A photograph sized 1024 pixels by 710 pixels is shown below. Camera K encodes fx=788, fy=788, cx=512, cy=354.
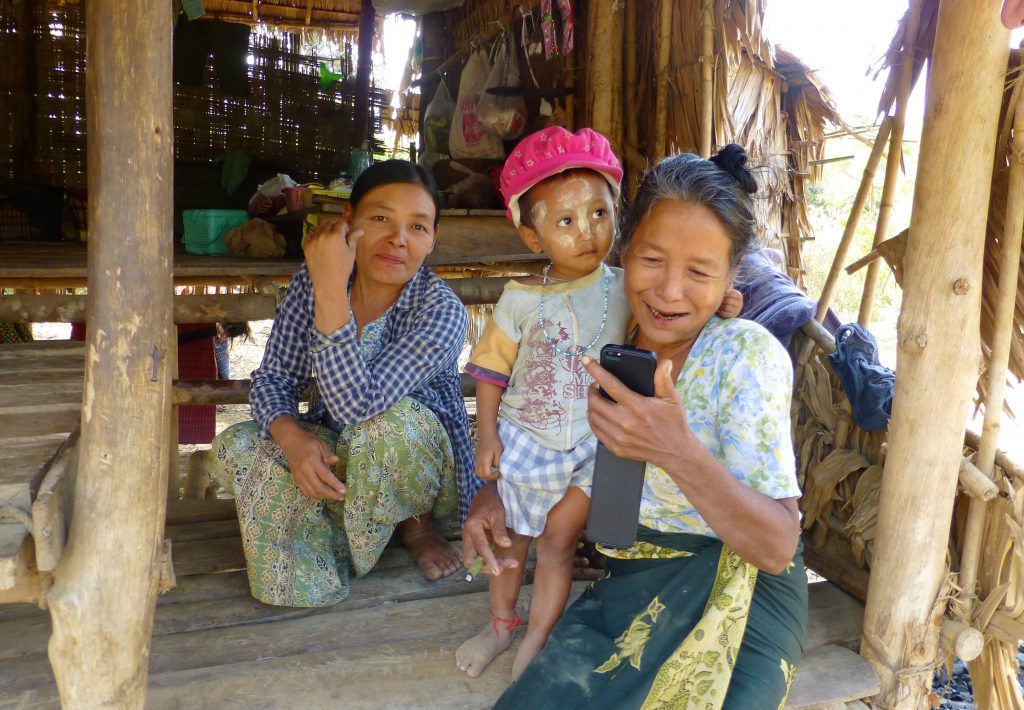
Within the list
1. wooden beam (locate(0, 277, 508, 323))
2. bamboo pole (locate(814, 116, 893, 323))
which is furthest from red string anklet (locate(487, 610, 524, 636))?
wooden beam (locate(0, 277, 508, 323))

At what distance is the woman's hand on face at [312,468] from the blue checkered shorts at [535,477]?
485 mm

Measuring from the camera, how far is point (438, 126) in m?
5.27

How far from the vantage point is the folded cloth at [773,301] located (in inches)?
95.6

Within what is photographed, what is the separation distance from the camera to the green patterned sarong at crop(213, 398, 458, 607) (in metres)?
2.24

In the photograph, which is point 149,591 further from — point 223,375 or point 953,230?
point 223,375

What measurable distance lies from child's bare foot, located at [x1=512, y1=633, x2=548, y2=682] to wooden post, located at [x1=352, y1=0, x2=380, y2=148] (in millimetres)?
6082

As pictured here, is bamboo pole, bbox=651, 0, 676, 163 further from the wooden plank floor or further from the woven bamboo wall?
the woven bamboo wall

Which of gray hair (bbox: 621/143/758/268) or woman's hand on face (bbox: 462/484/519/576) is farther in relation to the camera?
woman's hand on face (bbox: 462/484/519/576)

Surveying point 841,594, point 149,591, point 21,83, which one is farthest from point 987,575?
point 21,83

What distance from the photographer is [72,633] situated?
5.09ft

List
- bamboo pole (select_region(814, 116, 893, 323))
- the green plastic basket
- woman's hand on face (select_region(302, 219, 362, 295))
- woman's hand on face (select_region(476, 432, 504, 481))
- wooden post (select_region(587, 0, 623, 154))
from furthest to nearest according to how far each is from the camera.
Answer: the green plastic basket, wooden post (select_region(587, 0, 623, 154)), bamboo pole (select_region(814, 116, 893, 323)), woman's hand on face (select_region(302, 219, 362, 295)), woman's hand on face (select_region(476, 432, 504, 481))

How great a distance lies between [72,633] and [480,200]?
134 inches

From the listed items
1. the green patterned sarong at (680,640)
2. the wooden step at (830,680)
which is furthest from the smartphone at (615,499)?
the wooden step at (830,680)

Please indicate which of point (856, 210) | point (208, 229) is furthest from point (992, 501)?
point (208, 229)
